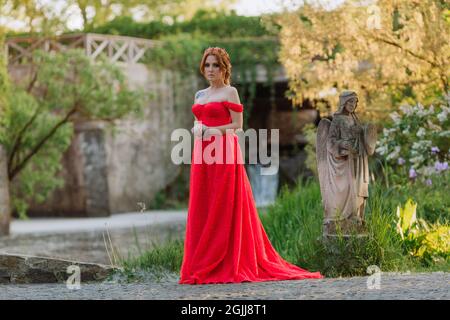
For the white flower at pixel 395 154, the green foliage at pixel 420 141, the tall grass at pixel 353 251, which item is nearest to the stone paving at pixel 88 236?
the tall grass at pixel 353 251

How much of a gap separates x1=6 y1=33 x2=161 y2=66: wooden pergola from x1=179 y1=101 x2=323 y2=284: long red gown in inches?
495

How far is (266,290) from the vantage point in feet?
22.7

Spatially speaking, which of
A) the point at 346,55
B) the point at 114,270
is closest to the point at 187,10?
the point at 346,55

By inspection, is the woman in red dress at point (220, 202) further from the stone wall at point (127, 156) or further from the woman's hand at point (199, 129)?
the stone wall at point (127, 156)

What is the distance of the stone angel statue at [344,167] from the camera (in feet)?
26.3

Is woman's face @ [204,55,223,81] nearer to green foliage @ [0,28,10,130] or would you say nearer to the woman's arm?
the woman's arm

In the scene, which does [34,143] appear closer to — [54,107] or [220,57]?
[54,107]

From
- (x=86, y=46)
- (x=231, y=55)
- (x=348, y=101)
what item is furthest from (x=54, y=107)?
(x=348, y=101)

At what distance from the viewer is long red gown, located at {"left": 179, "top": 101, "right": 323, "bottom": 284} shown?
7.60m

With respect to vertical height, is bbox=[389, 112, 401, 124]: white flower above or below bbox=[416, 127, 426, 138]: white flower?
above

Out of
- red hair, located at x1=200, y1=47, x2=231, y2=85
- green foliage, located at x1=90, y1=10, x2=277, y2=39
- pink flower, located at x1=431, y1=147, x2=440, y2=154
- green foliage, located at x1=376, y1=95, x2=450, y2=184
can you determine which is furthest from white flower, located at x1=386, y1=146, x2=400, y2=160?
green foliage, located at x1=90, y1=10, x2=277, y2=39

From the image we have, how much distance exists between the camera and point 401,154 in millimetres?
13898

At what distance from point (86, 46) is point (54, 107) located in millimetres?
2296

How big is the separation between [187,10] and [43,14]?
15691 millimetres
